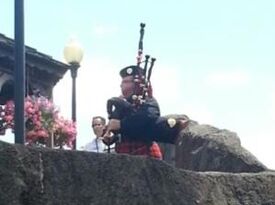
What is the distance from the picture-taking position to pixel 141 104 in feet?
26.1

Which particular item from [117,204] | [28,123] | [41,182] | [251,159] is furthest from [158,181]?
[251,159]

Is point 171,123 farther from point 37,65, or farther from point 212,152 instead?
point 37,65

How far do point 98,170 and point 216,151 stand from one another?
5.69m

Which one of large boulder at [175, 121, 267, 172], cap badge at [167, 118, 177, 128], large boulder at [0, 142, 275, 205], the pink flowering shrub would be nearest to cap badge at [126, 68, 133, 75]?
cap badge at [167, 118, 177, 128]

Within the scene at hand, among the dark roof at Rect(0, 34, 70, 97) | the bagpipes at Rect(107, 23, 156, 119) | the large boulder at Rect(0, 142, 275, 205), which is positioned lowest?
the large boulder at Rect(0, 142, 275, 205)

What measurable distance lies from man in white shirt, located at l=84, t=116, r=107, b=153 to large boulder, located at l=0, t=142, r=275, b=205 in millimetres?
2469

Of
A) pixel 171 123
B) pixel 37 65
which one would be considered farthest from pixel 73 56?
pixel 171 123

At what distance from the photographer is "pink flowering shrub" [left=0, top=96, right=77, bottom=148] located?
354 inches

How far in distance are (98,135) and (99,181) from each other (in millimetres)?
3335

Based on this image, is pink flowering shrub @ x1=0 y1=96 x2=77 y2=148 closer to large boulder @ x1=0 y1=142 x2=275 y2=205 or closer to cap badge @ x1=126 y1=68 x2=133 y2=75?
cap badge @ x1=126 y1=68 x2=133 y2=75

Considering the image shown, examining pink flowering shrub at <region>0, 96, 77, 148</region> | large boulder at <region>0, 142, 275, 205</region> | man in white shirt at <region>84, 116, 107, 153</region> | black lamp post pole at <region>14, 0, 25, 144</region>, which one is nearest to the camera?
large boulder at <region>0, 142, 275, 205</region>

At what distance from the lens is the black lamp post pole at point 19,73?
7.22m

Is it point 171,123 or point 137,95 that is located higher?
point 137,95

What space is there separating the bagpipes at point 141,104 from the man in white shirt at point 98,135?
429mm
